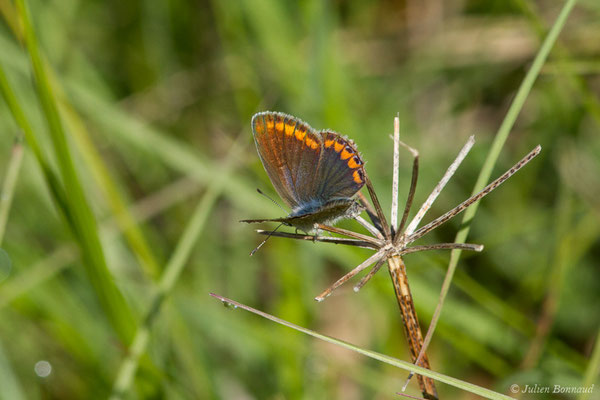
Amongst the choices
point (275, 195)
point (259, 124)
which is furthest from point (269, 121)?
point (275, 195)

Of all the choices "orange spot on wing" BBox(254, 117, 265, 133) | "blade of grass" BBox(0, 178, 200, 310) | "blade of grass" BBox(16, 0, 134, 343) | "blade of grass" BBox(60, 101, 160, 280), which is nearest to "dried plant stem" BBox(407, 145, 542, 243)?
"orange spot on wing" BBox(254, 117, 265, 133)

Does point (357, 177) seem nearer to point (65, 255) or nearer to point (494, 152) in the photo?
point (494, 152)

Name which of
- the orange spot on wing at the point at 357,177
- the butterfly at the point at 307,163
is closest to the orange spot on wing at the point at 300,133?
the butterfly at the point at 307,163

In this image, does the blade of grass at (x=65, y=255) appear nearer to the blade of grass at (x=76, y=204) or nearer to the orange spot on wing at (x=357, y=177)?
the blade of grass at (x=76, y=204)

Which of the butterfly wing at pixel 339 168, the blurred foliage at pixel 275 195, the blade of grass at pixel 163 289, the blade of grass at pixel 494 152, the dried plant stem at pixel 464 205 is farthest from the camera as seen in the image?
the blurred foliage at pixel 275 195

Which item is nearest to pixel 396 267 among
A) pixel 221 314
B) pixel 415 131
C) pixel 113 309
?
pixel 113 309

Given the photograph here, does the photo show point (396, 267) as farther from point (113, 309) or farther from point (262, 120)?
point (113, 309)

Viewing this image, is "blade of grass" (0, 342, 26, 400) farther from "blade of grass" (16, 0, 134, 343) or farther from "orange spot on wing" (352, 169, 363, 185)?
"orange spot on wing" (352, 169, 363, 185)
